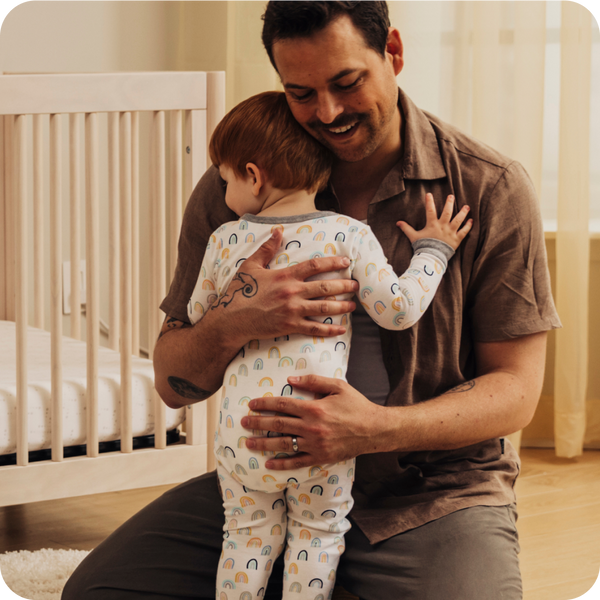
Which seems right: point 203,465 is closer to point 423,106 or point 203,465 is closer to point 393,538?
point 393,538

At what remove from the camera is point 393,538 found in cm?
122

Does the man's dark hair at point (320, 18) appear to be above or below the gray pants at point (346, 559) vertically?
above

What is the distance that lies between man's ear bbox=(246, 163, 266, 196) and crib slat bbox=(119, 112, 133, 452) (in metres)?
0.57

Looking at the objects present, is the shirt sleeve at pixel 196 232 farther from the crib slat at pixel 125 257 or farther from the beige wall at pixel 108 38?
the beige wall at pixel 108 38

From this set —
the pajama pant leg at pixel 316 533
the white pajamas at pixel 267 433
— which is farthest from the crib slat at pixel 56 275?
the pajama pant leg at pixel 316 533

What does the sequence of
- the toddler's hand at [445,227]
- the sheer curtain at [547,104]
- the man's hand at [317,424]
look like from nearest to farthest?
the man's hand at [317,424], the toddler's hand at [445,227], the sheer curtain at [547,104]

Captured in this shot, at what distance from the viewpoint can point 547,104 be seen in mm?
2643

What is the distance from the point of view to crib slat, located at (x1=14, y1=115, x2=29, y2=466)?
5.16 feet

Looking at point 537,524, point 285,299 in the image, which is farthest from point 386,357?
point 537,524

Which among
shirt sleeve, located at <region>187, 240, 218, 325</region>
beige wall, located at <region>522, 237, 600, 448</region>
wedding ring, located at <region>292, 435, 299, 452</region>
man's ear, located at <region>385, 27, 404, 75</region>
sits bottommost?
beige wall, located at <region>522, 237, 600, 448</region>

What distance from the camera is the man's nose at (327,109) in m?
1.16

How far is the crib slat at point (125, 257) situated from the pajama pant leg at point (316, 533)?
645 mm

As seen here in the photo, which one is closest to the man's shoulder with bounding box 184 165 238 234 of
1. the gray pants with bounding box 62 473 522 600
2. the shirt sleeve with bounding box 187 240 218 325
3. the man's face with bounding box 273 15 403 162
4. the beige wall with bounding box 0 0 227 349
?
the shirt sleeve with bounding box 187 240 218 325

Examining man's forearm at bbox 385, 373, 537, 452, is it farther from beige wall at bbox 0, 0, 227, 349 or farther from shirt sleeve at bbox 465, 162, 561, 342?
beige wall at bbox 0, 0, 227, 349
